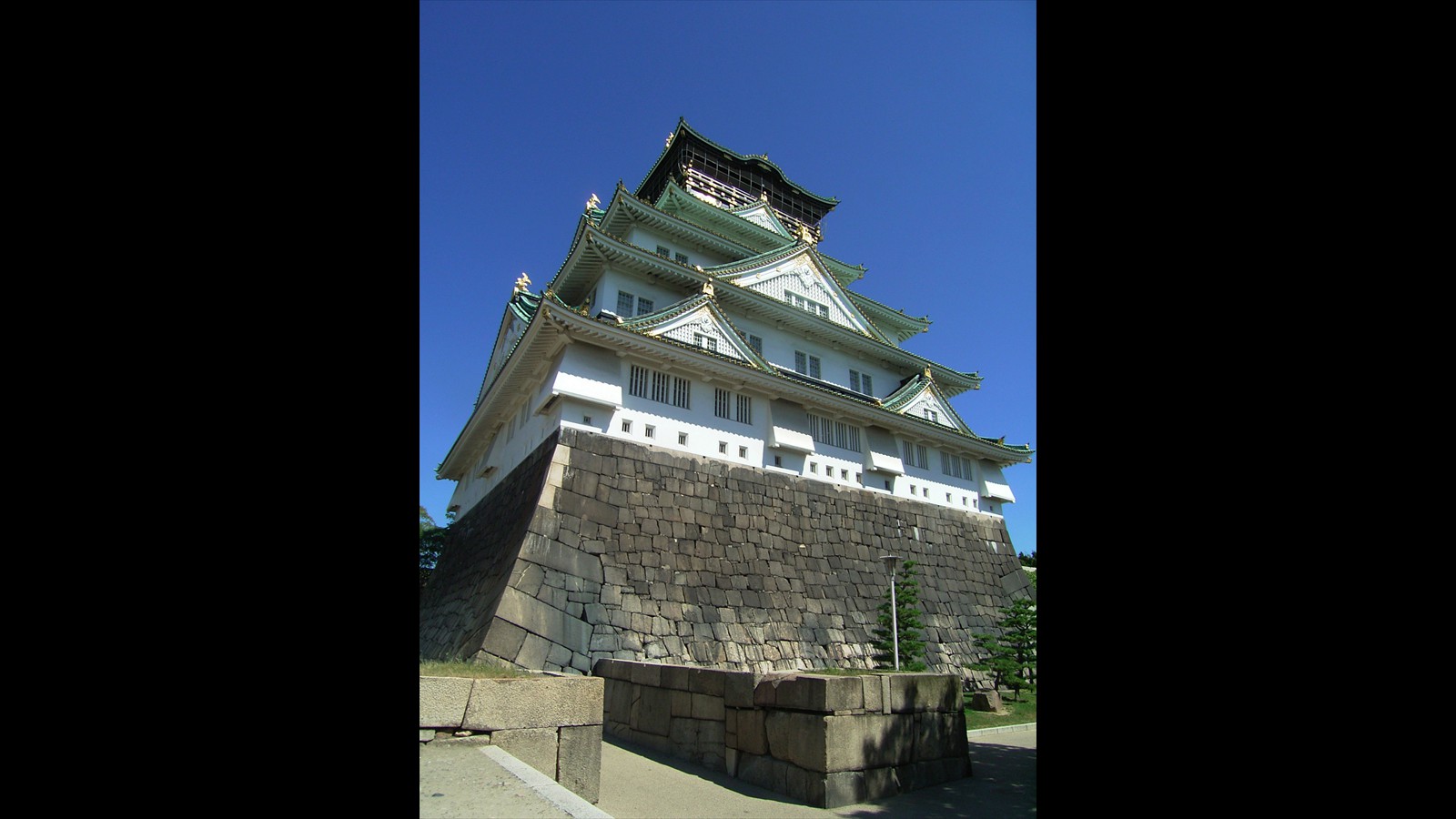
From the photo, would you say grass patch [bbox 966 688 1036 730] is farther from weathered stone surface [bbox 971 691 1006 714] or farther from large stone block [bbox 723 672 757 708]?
large stone block [bbox 723 672 757 708]

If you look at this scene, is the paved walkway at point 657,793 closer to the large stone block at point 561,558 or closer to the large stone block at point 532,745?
the large stone block at point 532,745

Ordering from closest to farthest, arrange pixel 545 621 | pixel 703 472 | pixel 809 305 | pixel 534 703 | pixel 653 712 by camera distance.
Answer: pixel 534 703, pixel 653 712, pixel 545 621, pixel 703 472, pixel 809 305

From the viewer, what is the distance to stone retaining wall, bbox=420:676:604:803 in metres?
4.90

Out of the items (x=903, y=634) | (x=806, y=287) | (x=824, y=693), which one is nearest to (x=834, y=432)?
(x=806, y=287)

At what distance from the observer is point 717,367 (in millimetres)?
15578

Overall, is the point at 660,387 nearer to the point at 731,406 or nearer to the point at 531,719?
the point at 731,406

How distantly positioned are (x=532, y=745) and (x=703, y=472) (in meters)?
10.1

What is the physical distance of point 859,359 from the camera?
21.6 meters

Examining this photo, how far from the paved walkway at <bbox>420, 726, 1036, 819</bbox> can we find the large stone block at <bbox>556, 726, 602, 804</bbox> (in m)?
0.61

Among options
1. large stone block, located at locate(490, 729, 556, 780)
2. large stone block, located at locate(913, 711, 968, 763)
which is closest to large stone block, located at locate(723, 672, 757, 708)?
large stone block, located at locate(913, 711, 968, 763)
